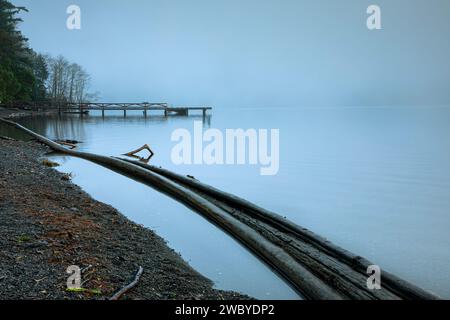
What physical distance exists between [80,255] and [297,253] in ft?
12.2

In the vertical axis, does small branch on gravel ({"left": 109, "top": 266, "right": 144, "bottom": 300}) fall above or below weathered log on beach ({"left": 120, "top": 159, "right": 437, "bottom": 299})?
above

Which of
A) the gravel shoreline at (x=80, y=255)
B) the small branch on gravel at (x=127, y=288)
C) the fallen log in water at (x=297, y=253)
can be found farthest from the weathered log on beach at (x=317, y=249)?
the small branch on gravel at (x=127, y=288)

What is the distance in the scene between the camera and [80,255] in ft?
19.8

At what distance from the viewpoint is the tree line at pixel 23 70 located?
53.5 meters

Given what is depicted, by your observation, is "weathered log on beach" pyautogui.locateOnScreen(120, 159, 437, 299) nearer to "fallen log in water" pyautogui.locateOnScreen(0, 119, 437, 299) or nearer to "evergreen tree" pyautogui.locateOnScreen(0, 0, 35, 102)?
"fallen log in water" pyautogui.locateOnScreen(0, 119, 437, 299)

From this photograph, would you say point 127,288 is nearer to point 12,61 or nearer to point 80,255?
point 80,255

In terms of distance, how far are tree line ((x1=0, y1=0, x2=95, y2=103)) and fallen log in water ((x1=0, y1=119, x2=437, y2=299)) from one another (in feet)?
155

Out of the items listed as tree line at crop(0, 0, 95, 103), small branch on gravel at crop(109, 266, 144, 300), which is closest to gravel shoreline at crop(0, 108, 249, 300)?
small branch on gravel at crop(109, 266, 144, 300)

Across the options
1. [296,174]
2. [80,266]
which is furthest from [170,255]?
[296,174]

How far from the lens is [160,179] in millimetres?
14664

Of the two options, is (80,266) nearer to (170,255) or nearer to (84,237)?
(84,237)

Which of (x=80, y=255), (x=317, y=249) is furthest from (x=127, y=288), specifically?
(x=317, y=249)

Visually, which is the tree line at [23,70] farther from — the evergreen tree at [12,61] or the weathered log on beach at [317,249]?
the weathered log on beach at [317,249]

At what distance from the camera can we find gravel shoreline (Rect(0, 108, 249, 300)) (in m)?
4.93
